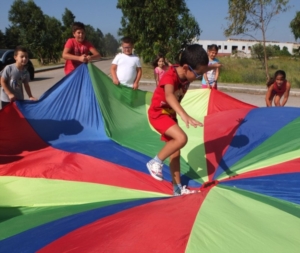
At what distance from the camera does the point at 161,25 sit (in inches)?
755

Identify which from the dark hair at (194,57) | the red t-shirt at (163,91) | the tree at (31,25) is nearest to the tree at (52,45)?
the tree at (31,25)

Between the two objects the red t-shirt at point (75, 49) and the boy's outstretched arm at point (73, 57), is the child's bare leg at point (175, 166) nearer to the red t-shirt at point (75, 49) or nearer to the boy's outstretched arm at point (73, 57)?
the boy's outstretched arm at point (73, 57)

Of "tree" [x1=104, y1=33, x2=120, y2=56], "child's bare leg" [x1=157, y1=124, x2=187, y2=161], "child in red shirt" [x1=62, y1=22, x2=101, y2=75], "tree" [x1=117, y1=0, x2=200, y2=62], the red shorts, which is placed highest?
"tree" [x1=104, y1=33, x2=120, y2=56]

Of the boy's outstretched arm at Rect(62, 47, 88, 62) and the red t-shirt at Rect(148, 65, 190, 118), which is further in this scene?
the boy's outstretched arm at Rect(62, 47, 88, 62)

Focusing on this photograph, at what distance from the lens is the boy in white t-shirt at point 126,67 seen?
5273 mm

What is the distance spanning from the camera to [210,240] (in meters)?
2.04

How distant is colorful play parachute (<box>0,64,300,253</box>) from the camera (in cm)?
212

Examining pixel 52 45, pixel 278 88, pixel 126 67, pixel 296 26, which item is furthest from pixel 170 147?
pixel 52 45

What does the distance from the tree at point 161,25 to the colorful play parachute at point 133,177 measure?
14.8m

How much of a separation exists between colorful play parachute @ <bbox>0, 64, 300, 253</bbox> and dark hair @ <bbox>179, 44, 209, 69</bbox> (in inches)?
38.0

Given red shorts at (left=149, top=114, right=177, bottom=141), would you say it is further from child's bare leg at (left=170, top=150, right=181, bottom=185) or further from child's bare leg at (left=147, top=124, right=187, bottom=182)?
child's bare leg at (left=170, top=150, right=181, bottom=185)

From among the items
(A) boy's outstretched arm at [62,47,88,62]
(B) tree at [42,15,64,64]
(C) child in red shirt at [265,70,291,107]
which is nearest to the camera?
(A) boy's outstretched arm at [62,47,88,62]

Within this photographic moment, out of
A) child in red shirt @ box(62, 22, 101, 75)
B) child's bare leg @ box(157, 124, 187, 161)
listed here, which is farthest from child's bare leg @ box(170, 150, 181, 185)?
child in red shirt @ box(62, 22, 101, 75)

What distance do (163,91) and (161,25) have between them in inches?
660
